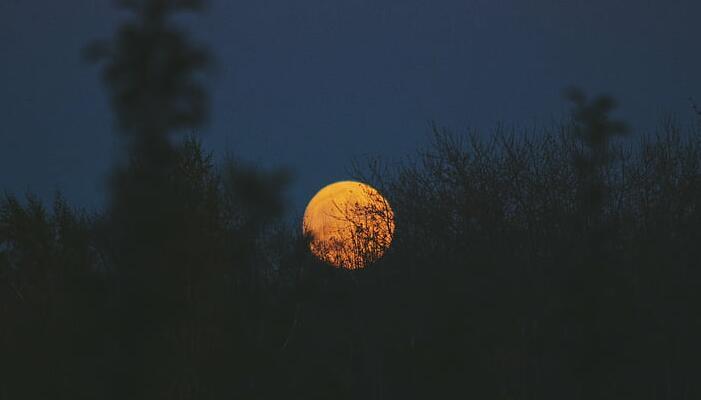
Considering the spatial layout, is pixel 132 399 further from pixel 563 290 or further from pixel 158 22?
pixel 563 290

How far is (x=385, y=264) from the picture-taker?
21422mm

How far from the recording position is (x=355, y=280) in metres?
22.1

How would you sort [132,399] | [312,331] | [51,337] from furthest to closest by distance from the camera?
1. [312,331]
2. [51,337]
3. [132,399]

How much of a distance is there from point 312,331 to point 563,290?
6.65 meters

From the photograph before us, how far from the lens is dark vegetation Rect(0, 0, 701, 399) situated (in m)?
10.3

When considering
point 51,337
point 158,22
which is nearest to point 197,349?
point 51,337

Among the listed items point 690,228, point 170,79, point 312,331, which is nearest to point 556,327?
point 690,228

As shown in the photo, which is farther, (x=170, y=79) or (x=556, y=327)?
(x=556, y=327)

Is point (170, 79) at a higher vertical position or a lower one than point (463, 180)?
lower

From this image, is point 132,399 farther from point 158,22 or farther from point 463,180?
point 463,180

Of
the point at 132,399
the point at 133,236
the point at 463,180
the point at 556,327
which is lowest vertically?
the point at 132,399

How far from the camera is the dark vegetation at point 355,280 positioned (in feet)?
33.8

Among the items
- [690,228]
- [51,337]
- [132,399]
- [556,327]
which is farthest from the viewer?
[690,228]

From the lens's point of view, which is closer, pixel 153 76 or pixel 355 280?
pixel 153 76
